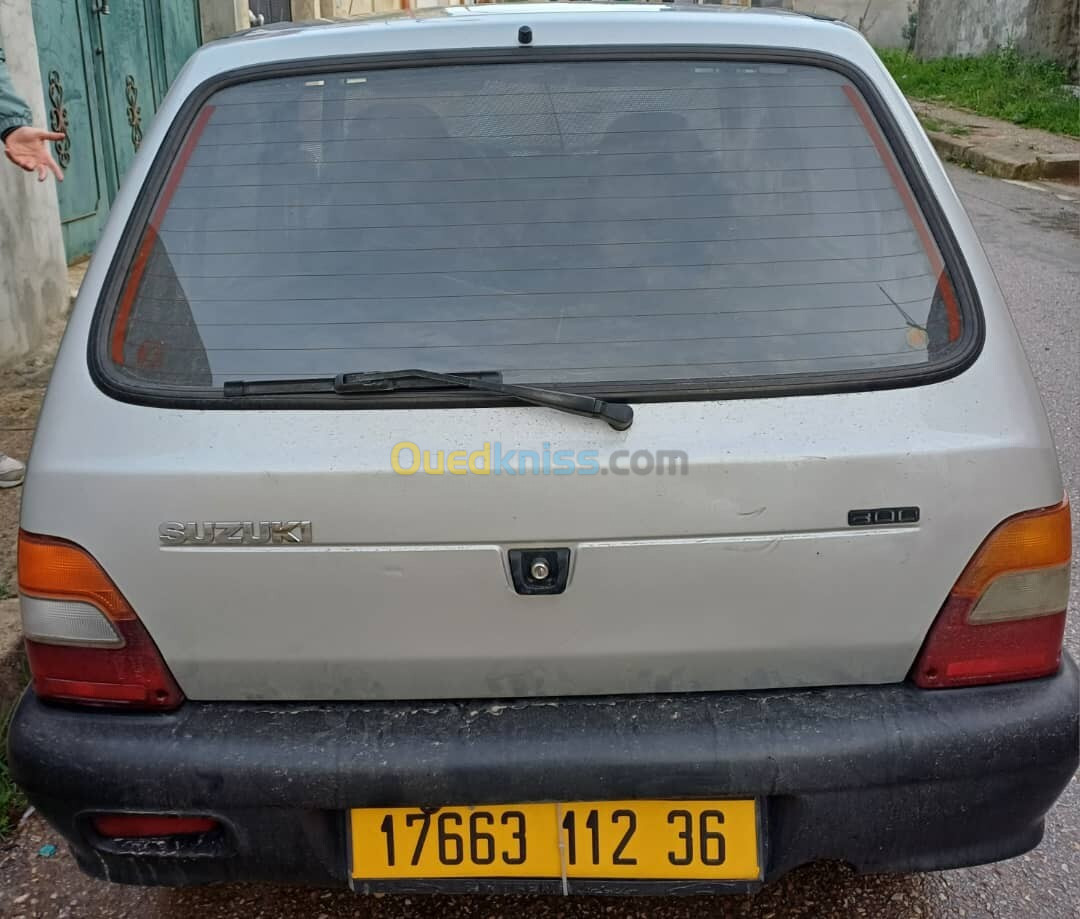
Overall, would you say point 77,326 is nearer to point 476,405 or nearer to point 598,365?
point 476,405

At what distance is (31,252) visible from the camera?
5512 millimetres

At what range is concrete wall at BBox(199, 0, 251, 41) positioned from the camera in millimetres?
10430

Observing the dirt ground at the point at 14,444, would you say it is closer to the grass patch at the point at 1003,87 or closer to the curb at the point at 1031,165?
the curb at the point at 1031,165

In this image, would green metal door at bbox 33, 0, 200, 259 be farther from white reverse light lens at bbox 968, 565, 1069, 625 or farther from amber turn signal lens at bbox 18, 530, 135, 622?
white reverse light lens at bbox 968, 565, 1069, 625

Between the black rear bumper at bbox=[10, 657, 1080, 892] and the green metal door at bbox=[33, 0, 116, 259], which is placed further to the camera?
the green metal door at bbox=[33, 0, 116, 259]

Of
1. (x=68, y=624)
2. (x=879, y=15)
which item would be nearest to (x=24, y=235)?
(x=68, y=624)

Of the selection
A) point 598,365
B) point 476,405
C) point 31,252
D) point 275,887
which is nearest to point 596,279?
point 598,365

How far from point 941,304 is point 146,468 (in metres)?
1.31

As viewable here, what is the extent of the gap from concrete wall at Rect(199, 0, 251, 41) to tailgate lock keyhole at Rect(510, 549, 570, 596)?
9.87 m

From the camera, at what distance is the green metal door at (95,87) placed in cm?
695

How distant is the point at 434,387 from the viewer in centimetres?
180

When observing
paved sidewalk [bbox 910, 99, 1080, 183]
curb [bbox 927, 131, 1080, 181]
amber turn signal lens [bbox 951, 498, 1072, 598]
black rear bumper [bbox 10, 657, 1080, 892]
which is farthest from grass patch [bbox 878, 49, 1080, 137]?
black rear bumper [bbox 10, 657, 1080, 892]

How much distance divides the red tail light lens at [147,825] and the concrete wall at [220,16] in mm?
9806

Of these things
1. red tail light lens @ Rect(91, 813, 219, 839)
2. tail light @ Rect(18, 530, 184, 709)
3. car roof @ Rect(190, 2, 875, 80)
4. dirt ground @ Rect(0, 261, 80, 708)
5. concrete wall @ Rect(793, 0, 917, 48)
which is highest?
car roof @ Rect(190, 2, 875, 80)
